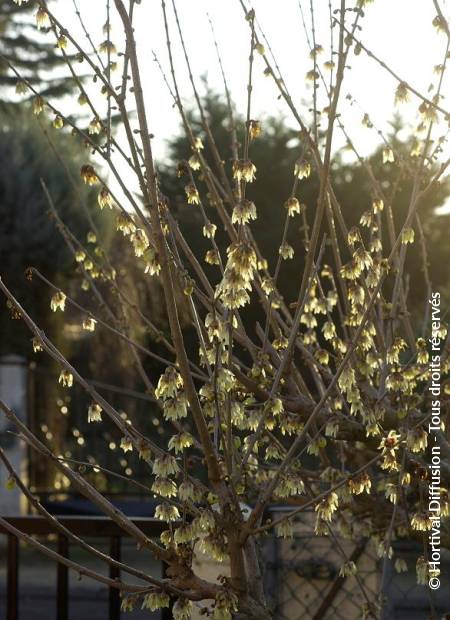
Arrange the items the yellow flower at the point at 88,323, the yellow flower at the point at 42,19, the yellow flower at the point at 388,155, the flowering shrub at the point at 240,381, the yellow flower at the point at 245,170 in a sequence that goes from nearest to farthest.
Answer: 1. the flowering shrub at the point at 240,381
2. the yellow flower at the point at 245,170
3. the yellow flower at the point at 42,19
4. the yellow flower at the point at 88,323
5. the yellow flower at the point at 388,155

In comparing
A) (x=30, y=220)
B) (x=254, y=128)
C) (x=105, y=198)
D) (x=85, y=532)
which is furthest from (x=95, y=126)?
(x=30, y=220)

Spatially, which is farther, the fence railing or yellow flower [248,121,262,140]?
the fence railing

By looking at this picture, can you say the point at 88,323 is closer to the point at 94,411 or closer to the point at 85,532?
the point at 94,411

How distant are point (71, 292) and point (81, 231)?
1071 mm

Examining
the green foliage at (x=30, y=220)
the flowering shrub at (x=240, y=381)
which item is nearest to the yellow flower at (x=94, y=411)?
the flowering shrub at (x=240, y=381)

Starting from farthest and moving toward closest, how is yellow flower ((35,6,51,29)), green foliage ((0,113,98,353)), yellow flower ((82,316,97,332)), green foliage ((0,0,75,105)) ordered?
green foliage ((0,0,75,105))
green foliage ((0,113,98,353))
yellow flower ((82,316,97,332))
yellow flower ((35,6,51,29))

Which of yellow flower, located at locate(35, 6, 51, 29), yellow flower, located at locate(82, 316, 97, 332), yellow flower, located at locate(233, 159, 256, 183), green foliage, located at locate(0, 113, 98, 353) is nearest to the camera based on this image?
yellow flower, located at locate(233, 159, 256, 183)

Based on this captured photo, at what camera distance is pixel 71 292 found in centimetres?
1478

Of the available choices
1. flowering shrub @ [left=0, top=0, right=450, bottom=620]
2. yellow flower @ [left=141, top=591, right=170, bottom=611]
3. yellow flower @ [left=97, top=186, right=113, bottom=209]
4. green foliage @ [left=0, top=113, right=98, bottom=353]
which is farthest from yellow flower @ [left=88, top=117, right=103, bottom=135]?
green foliage @ [left=0, top=113, right=98, bottom=353]

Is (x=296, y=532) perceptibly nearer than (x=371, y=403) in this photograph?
No

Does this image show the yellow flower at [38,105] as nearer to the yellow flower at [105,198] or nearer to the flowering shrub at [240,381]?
the flowering shrub at [240,381]

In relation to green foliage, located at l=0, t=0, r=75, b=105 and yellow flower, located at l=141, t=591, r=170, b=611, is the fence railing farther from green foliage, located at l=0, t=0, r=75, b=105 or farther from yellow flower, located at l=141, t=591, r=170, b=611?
green foliage, located at l=0, t=0, r=75, b=105

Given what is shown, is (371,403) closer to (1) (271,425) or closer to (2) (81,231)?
(1) (271,425)

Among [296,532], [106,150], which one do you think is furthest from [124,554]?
[106,150]
